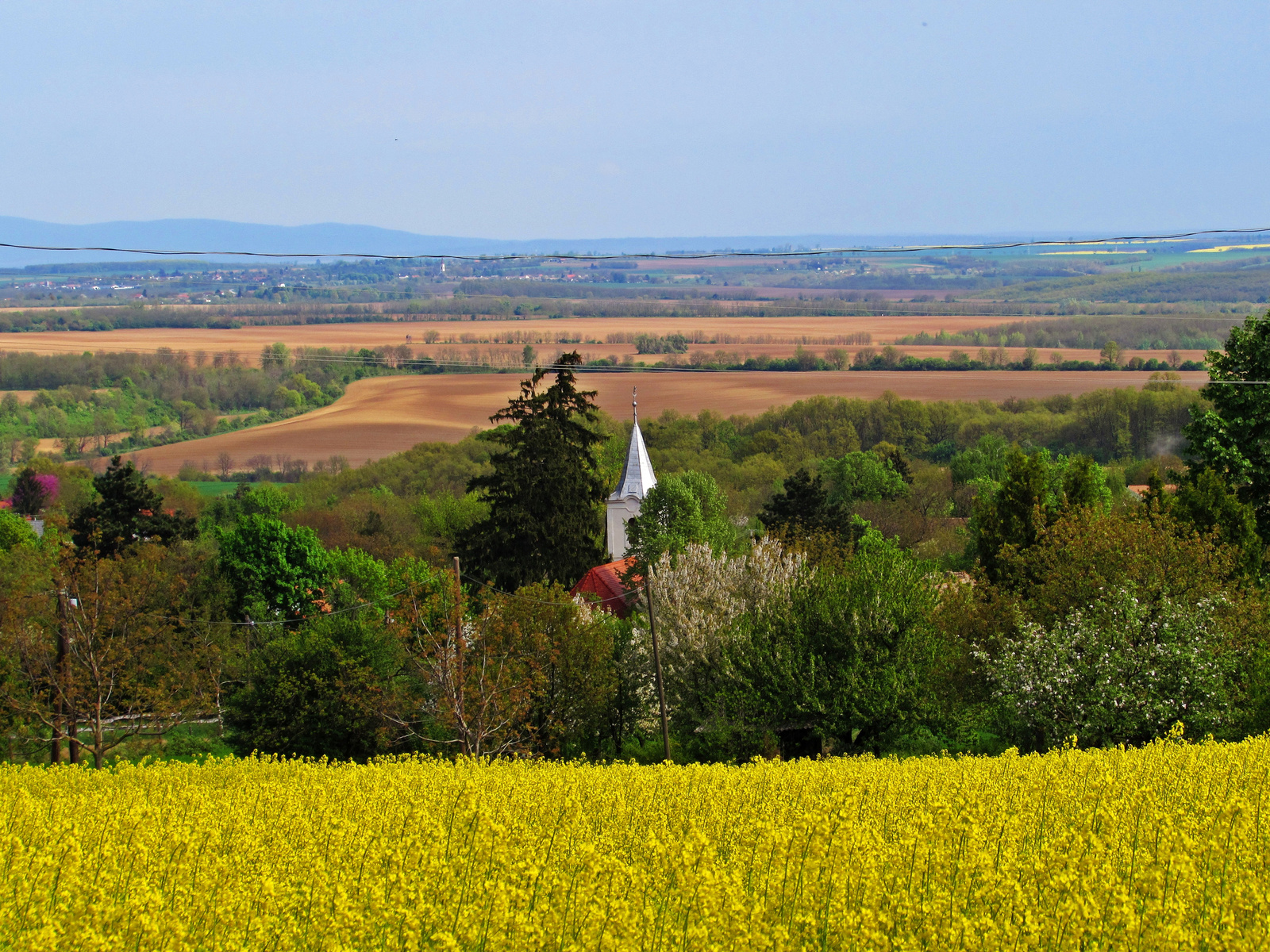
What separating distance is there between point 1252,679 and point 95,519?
49.5m

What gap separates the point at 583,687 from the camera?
29.2 meters

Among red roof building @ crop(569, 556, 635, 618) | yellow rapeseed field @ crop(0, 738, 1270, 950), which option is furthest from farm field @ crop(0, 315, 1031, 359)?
yellow rapeseed field @ crop(0, 738, 1270, 950)

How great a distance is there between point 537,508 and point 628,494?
12408mm

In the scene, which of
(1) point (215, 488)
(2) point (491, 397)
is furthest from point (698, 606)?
(2) point (491, 397)

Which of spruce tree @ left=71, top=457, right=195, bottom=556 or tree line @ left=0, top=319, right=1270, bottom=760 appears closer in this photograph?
tree line @ left=0, top=319, right=1270, bottom=760

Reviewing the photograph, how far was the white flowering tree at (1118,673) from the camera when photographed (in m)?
23.0

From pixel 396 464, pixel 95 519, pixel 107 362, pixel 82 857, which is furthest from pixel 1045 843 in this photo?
pixel 107 362

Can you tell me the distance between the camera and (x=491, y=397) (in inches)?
4865

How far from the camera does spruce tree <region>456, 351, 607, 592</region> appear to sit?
44.8 meters

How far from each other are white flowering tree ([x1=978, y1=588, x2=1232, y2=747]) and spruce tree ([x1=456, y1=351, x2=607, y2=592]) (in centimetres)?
2246

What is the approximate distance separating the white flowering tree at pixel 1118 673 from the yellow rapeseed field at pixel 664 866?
11184 millimetres

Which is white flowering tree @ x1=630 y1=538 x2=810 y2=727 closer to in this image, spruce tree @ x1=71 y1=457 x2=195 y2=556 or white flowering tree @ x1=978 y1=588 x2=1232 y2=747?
white flowering tree @ x1=978 y1=588 x2=1232 y2=747

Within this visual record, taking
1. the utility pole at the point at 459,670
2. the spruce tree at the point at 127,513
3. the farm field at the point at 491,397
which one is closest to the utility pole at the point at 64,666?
the utility pole at the point at 459,670

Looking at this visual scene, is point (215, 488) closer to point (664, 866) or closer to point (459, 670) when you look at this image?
point (459, 670)
